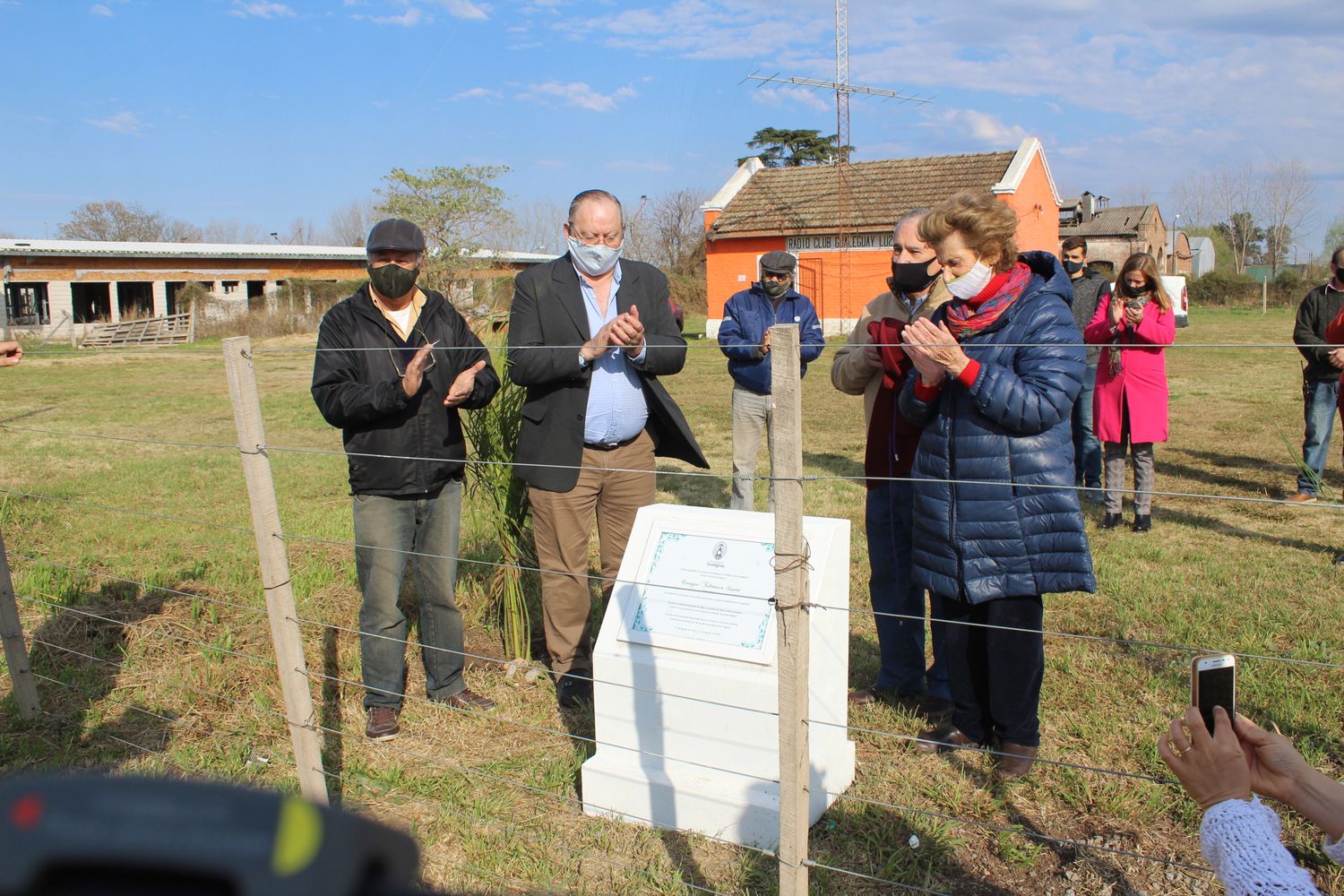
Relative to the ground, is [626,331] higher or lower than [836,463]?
higher

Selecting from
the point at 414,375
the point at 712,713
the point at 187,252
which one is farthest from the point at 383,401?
the point at 187,252

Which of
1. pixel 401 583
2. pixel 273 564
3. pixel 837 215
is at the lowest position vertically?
pixel 401 583

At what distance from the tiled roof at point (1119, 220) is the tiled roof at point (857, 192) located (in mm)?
23750

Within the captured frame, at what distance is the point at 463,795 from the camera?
11.7 ft

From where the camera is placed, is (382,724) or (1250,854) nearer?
(1250,854)

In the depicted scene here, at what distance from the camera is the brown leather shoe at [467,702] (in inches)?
168

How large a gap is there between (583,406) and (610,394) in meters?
0.13

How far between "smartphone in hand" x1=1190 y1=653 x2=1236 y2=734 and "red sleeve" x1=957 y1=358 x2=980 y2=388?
1.53m

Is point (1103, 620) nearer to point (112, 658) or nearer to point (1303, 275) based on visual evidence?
point (112, 658)

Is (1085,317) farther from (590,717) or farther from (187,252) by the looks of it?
(187,252)

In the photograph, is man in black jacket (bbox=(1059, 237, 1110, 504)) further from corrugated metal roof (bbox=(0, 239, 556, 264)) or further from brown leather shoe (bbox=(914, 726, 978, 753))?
corrugated metal roof (bbox=(0, 239, 556, 264))

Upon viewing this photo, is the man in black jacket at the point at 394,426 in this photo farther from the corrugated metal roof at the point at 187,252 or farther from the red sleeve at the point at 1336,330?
the corrugated metal roof at the point at 187,252

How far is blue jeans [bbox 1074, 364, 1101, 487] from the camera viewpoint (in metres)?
7.64

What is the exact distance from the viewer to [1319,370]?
23.6 feet
